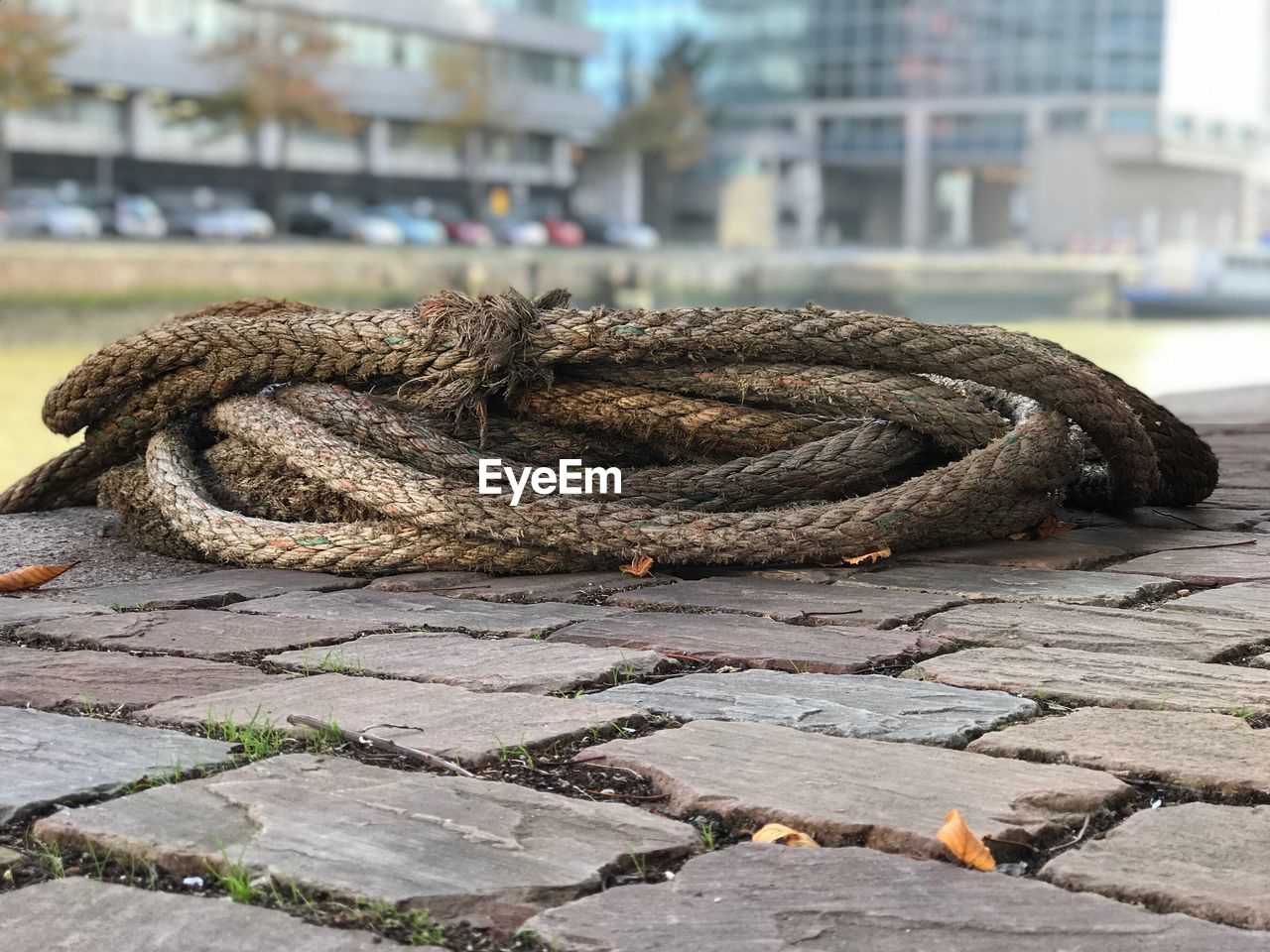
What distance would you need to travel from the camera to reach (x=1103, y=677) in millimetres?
2734

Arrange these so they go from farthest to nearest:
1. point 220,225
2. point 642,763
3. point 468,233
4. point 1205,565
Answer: point 468,233 < point 220,225 < point 1205,565 < point 642,763

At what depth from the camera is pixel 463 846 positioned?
1936mm

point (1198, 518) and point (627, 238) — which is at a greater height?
point (627, 238)

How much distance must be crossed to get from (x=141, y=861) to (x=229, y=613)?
1.51 meters

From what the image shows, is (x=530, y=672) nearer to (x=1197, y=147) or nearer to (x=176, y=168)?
(x=176, y=168)

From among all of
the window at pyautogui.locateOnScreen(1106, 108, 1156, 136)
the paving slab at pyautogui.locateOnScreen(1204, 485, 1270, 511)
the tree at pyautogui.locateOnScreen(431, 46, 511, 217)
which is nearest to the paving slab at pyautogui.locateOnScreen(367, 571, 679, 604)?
the paving slab at pyautogui.locateOnScreen(1204, 485, 1270, 511)

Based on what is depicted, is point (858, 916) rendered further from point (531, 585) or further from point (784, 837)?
point (531, 585)

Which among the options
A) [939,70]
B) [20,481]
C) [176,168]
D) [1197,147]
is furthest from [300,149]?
[20,481]

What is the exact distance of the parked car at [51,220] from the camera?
124ft

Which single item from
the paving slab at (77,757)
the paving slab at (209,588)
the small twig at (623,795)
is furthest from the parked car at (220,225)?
the small twig at (623,795)

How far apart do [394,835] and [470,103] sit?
2176 inches

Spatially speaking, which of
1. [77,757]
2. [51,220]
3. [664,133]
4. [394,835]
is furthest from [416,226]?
[394,835]

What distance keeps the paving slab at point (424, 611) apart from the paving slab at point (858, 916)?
134 centimetres

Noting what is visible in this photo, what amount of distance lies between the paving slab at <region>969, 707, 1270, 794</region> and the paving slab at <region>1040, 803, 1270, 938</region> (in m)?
0.11
